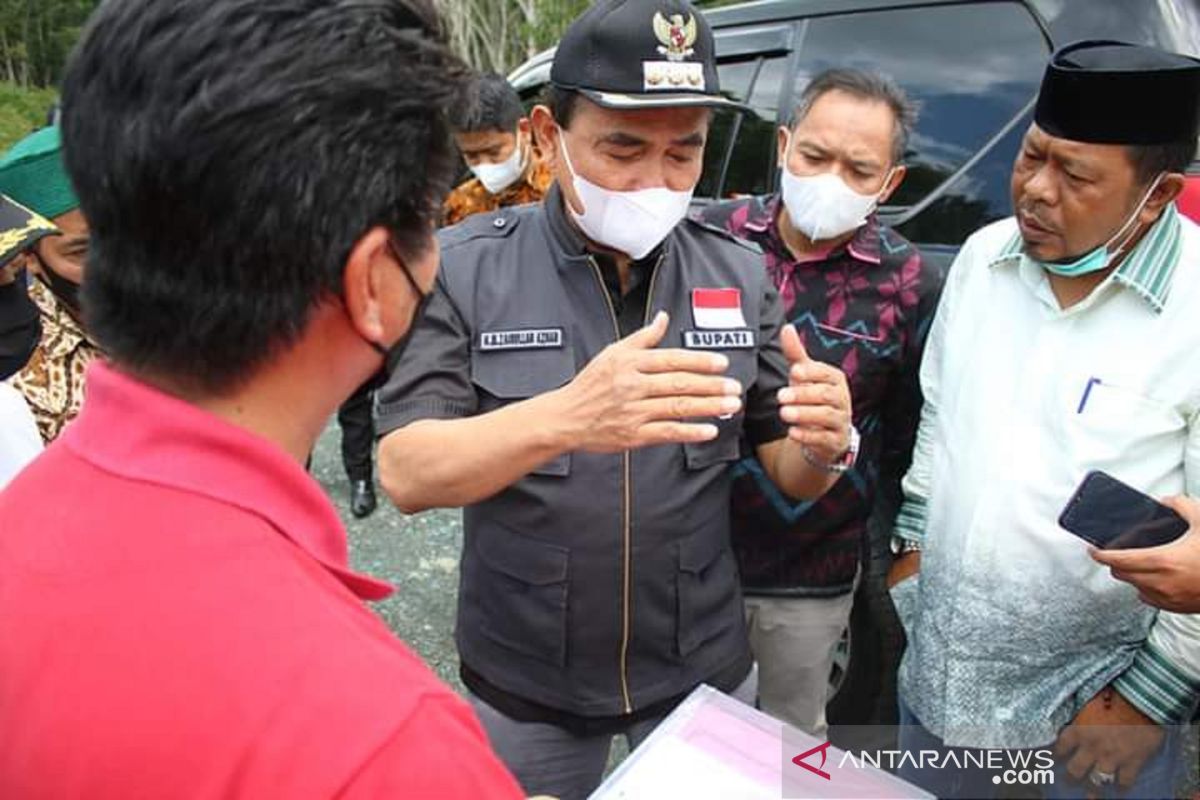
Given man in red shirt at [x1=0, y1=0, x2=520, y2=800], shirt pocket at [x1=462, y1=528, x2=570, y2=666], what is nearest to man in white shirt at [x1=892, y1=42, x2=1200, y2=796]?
shirt pocket at [x1=462, y1=528, x2=570, y2=666]

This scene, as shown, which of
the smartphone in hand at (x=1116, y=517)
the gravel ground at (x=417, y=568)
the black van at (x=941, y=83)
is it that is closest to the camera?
the smartphone in hand at (x=1116, y=517)

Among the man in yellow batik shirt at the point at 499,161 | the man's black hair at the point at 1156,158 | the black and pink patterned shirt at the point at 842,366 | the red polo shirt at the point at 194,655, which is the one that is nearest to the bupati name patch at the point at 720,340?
the black and pink patterned shirt at the point at 842,366

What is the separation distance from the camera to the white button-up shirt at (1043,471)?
63.2 inches

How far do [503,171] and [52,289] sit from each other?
7.74 feet

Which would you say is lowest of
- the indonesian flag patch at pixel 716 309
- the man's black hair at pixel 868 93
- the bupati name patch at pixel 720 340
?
the bupati name patch at pixel 720 340

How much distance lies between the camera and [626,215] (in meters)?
1.64

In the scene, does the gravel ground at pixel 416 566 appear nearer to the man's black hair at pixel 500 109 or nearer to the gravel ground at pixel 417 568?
the gravel ground at pixel 417 568

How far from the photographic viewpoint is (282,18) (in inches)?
29.0

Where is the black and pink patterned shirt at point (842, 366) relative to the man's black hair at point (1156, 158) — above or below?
below

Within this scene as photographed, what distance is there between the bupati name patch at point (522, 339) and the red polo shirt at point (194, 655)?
894 millimetres

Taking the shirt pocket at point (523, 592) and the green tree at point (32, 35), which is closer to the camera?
the shirt pocket at point (523, 592)

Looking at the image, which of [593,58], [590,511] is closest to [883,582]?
[590,511]

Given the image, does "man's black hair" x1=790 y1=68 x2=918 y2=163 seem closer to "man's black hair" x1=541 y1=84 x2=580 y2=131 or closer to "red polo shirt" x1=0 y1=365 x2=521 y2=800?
"man's black hair" x1=541 y1=84 x2=580 y2=131

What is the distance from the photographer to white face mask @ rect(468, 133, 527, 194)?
4148 millimetres
